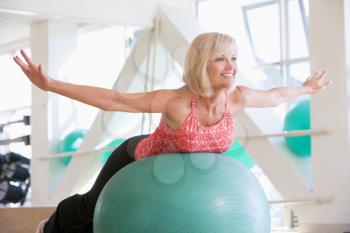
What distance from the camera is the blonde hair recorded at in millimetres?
2398

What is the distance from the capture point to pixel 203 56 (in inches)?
94.3

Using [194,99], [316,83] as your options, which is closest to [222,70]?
[194,99]

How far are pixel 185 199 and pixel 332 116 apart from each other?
2140 millimetres

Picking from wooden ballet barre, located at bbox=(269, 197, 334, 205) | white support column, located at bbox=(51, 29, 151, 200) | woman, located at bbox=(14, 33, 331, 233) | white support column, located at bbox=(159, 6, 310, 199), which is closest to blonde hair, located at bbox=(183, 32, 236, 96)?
woman, located at bbox=(14, 33, 331, 233)

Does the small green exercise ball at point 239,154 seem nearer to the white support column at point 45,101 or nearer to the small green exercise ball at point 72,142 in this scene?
the small green exercise ball at point 72,142

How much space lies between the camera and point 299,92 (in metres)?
2.83

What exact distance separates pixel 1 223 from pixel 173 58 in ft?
7.02

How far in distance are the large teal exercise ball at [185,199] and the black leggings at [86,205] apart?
0.55 metres

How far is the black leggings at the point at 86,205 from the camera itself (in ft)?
9.73

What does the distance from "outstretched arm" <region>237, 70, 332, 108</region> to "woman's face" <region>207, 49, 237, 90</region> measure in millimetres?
236

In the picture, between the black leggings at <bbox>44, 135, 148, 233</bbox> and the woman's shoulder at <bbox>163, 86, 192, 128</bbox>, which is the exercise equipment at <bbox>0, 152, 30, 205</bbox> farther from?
the woman's shoulder at <bbox>163, 86, 192, 128</bbox>

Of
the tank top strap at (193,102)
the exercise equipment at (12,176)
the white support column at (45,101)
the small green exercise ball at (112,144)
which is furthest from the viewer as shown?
the exercise equipment at (12,176)

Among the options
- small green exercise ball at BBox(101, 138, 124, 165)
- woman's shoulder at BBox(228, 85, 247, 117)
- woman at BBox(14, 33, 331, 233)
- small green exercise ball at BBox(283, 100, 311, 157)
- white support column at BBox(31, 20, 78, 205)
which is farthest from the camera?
white support column at BBox(31, 20, 78, 205)

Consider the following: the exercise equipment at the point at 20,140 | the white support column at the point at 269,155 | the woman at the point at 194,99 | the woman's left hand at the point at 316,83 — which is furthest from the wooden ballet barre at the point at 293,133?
the exercise equipment at the point at 20,140
